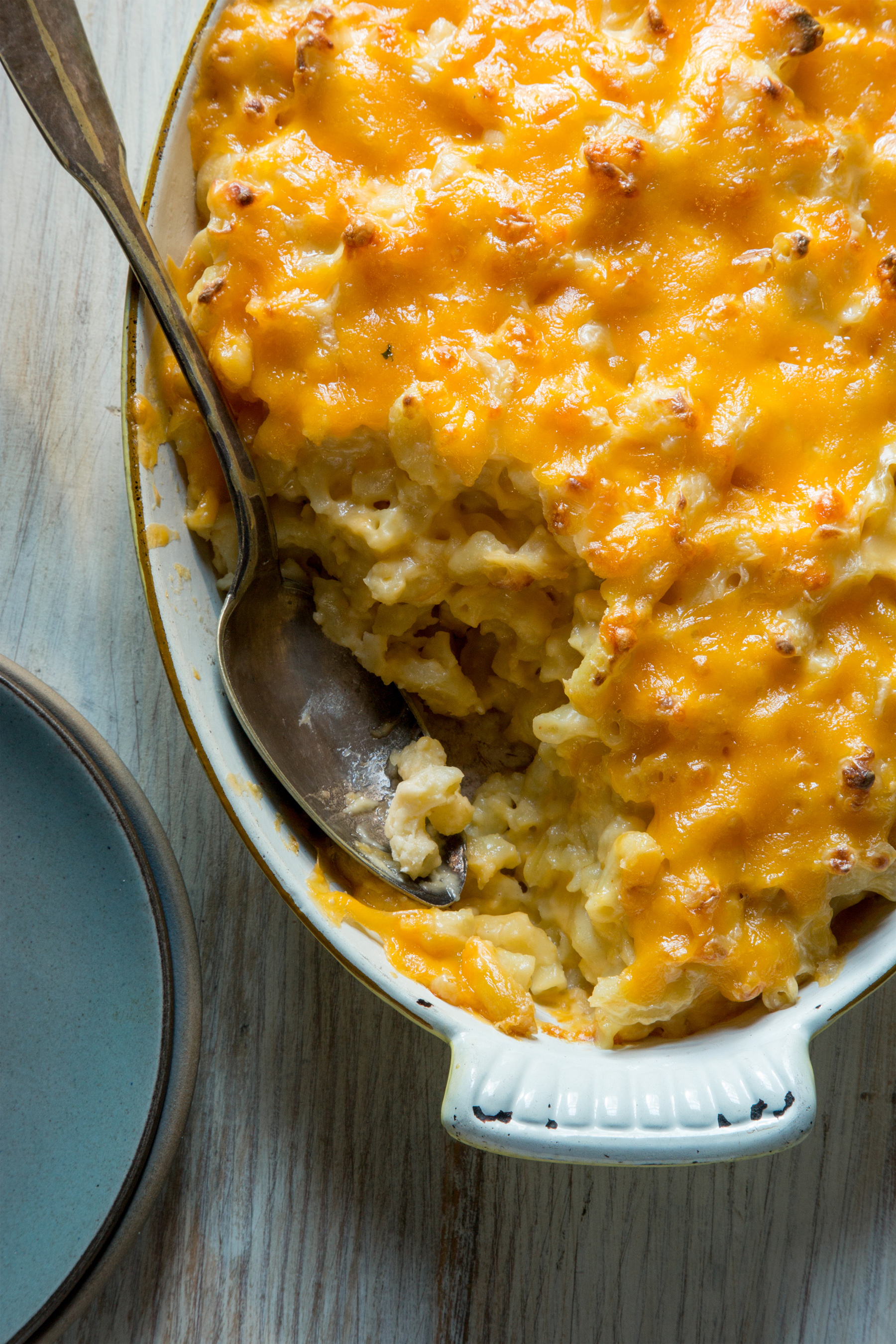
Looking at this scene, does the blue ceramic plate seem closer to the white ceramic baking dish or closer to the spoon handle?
the white ceramic baking dish

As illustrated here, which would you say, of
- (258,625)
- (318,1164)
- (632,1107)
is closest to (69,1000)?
(318,1164)

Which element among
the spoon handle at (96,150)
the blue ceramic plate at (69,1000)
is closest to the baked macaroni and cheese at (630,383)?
the spoon handle at (96,150)

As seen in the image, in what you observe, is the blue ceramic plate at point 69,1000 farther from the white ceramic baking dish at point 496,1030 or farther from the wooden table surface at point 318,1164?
the white ceramic baking dish at point 496,1030

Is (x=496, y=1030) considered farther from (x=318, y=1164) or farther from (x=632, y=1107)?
(x=318, y=1164)

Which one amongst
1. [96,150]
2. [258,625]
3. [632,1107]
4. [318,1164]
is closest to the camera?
[632,1107]

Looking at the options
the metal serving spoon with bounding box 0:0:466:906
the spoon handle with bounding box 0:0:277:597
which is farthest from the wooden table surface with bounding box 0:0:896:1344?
the spoon handle with bounding box 0:0:277:597

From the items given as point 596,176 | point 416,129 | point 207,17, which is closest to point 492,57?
point 416,129
